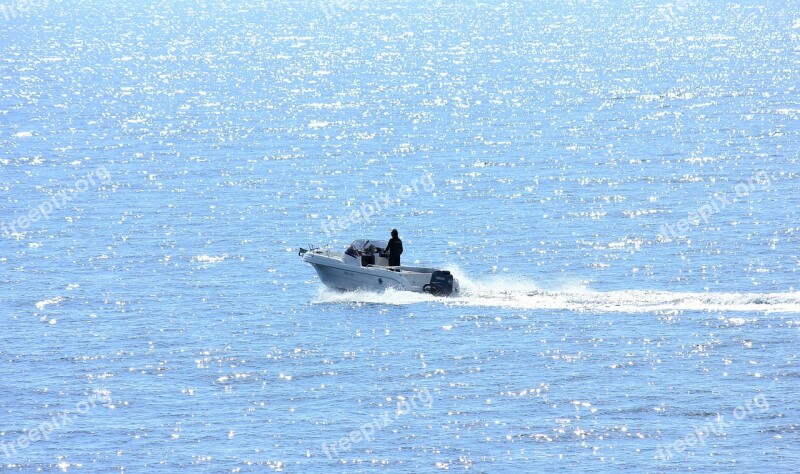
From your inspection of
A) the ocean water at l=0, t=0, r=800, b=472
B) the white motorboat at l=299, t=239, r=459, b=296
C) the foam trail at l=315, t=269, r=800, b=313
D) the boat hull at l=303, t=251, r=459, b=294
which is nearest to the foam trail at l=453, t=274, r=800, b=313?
the foam trail at l=315, t=269, r=800, b=313

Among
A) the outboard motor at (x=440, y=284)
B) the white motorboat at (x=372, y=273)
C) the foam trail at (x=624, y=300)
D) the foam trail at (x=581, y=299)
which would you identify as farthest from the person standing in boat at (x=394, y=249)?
the foam trail at (x=624, y=300)

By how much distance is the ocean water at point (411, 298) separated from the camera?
33.8 metres

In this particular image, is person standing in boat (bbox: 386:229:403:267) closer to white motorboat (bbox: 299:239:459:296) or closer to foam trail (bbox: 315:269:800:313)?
white motorboat (bbox: 299:239:459:296)

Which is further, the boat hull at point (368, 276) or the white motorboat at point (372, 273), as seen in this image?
the boat hull at point (368, 276)

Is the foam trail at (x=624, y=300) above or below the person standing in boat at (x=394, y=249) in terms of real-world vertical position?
below

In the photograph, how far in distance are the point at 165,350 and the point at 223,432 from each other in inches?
334

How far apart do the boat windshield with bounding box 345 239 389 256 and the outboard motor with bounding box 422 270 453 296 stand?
2.47m

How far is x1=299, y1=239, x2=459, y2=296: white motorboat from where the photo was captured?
153ft

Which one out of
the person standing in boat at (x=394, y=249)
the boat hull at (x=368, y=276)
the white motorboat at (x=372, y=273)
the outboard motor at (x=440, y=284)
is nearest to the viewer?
the outboard motor at (x=440, y=284)

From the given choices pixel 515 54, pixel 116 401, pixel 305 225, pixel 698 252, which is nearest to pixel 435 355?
pixel 116 401

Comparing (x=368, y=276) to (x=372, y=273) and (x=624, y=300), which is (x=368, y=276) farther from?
(x=624, y=300)

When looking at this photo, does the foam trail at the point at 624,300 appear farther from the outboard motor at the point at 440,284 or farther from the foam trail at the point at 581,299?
the outboard motor at the point at 440,284

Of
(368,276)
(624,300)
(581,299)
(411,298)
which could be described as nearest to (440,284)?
(411,298)

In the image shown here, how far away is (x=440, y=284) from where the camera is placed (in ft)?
152
